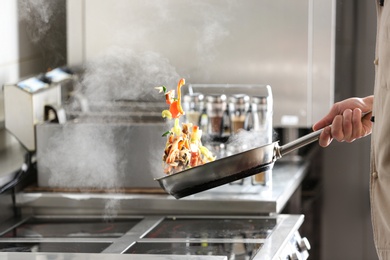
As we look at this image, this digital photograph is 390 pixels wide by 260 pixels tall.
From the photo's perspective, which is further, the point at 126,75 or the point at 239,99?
the point at 126,75

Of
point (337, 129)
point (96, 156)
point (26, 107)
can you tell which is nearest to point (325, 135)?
point (337, 129)

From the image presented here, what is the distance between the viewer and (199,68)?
10.9 feet

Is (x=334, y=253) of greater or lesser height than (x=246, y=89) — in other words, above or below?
below

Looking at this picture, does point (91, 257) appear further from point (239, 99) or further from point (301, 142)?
point (239, 99)

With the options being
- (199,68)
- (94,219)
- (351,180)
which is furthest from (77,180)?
(351,180)

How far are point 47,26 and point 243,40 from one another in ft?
2.40

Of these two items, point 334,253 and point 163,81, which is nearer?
point 163,81

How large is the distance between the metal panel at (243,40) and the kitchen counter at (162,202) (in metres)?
0.47

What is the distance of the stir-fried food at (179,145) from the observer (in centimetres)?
259

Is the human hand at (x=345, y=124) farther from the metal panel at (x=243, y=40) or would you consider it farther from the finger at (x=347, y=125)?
the metal panel at (x=243, y=40)

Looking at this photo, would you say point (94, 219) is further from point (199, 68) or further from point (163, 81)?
point (199, 68)

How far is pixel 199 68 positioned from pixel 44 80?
57 centimetres

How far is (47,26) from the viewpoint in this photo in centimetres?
337

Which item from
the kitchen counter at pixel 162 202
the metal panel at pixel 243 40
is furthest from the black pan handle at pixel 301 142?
the metal panel at pixel 243 40
